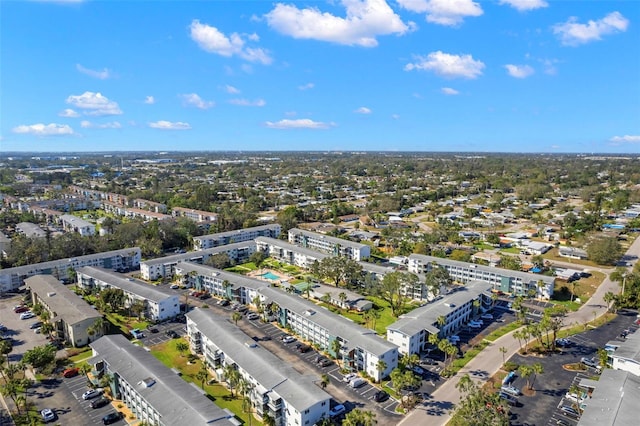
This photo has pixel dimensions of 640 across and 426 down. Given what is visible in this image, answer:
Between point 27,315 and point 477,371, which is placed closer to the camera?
point 477,371

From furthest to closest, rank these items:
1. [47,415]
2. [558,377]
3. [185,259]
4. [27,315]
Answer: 1. [185,259]
2. [27,315]
3. [558,377]
4. [47,415]

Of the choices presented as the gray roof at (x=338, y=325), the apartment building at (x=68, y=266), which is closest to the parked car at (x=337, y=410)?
the gray roof at (x=338, y=325)

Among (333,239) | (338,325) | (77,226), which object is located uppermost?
(77,226)

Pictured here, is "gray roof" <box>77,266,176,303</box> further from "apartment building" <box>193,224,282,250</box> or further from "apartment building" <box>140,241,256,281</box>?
"apartment building" <box>193,224,282,250</box>

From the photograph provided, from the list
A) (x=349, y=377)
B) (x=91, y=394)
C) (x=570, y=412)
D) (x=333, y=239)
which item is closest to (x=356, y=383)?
(x=349, y=377)

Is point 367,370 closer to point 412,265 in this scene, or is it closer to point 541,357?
point 541,357

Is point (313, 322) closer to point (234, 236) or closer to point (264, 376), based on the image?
point (264, 376)

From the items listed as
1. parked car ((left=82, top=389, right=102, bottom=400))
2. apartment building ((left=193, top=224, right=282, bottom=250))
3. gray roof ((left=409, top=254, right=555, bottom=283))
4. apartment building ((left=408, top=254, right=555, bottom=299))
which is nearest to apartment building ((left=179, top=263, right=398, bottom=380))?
parked car ((left=82, top=389, right=102, bottom=400))
